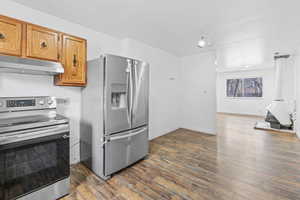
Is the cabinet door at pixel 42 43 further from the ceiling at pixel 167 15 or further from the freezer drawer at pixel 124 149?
the freezer drawer at pixel 124 149

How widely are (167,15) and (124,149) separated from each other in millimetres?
2263

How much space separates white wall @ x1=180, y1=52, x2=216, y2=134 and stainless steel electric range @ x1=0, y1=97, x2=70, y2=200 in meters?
3.83

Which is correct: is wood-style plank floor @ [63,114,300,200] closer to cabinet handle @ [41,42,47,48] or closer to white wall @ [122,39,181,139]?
white wall @ [122,39,181,139]

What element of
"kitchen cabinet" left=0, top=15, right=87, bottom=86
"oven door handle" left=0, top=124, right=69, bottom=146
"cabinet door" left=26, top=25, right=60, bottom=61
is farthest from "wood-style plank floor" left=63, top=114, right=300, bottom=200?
"cabinet door" left=26, top=25, right=60, bottom=61

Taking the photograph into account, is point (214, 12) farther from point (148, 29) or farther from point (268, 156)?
point (268, 156)

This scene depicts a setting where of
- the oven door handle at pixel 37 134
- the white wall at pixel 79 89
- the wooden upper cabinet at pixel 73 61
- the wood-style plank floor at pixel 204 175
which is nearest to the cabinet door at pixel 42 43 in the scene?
the wooden upper cabinet at pixel 73 61

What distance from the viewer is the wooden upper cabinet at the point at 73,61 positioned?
1919mm

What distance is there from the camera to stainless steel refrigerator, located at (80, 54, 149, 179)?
191cm

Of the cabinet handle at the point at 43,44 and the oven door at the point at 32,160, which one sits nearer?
the oven door at the point at 32,160

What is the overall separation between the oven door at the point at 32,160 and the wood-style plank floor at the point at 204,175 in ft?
1.39

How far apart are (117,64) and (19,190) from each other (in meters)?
1.80

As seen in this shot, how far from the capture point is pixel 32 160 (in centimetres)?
142

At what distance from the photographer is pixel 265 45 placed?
11.8 feet

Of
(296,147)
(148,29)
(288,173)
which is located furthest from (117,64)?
(296,147)
